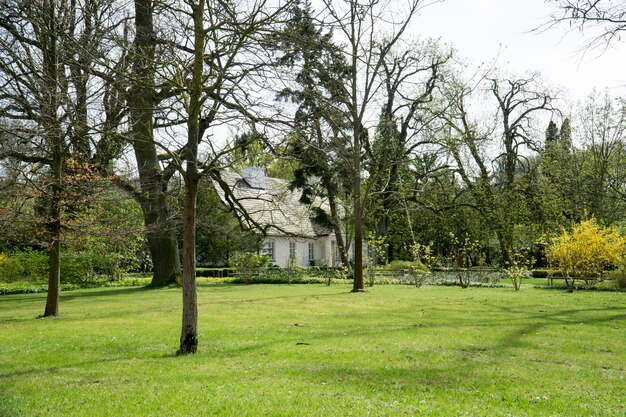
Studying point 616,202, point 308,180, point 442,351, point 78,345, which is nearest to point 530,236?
point 616,202

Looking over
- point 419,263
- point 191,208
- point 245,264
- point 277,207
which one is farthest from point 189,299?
point 419,263

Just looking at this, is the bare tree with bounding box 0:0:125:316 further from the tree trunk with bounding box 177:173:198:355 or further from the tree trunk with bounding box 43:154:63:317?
the tree trunk with bounding box 177:173:198:355

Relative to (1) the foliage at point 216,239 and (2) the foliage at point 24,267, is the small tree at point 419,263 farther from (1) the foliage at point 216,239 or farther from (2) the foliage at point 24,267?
(2) the foliage at point 24,267

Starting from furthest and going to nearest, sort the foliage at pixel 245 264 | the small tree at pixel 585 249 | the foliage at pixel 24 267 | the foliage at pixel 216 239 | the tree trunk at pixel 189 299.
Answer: the foliage at pixel 216 239 < the foliage at pixel 245 264 < the foliage at pixel 24 267 < the small tree at pixel 585 249 < the tree trunk at pixel 189 299

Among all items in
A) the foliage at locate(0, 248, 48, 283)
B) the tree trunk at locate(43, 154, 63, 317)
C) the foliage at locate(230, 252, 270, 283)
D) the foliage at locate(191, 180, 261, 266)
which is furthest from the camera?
the foliage at locate(191, 180, 261, 266)

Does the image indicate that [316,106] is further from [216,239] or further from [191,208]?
[216,239]

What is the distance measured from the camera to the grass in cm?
557

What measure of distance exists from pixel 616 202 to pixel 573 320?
2602 centimetres

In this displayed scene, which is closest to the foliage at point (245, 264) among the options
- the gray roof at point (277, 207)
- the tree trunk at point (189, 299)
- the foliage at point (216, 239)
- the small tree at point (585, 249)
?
the foliage at point (216, 239)

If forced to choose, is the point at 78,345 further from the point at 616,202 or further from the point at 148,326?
the point at 616,202

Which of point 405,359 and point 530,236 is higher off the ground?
point 530,236

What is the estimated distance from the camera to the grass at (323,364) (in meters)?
5.57

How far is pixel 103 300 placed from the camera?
18438mm

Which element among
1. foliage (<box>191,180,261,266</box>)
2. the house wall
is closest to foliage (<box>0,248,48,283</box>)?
foliage (<box>191,180,261,266</box>)
